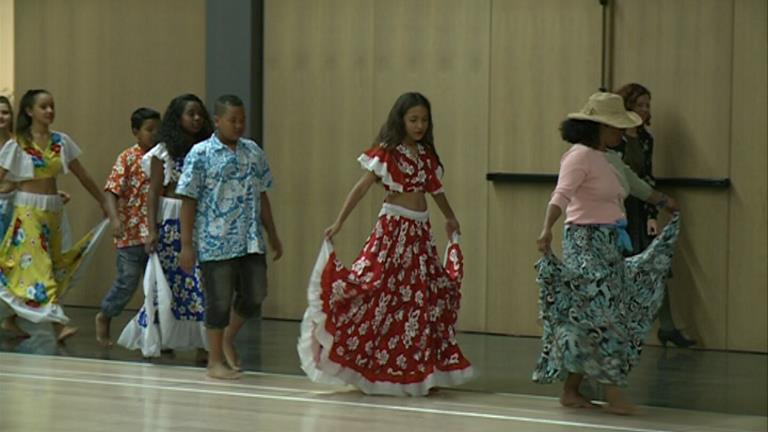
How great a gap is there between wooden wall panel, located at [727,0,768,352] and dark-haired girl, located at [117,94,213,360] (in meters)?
3.45

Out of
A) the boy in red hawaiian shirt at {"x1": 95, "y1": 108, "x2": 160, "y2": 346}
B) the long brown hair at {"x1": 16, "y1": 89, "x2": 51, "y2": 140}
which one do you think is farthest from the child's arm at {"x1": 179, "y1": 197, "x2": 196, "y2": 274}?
the long brown hair at {"x1": 16, "y1": 89, "x2": 51, "y2": 140}

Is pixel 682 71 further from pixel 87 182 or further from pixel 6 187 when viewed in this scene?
pixel 6 187

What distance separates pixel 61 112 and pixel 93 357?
3872mm

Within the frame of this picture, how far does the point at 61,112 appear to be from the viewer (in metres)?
13.6

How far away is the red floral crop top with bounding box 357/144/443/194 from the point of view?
28.6 ft

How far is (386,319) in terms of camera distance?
8719 mm

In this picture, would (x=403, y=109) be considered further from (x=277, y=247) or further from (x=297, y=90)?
(x=297, y=90)

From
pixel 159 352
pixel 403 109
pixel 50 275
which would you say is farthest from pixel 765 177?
pixel 50 275

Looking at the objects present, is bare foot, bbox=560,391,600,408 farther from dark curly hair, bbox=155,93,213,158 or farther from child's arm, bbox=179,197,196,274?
dark curly hair, bbox=155,93,213,158

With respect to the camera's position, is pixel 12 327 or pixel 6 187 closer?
pixel 6 187

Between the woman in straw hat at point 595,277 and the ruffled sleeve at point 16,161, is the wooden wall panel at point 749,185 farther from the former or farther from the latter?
the ruffled sleeve at point 16,161

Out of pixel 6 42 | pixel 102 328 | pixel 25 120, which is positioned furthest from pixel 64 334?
pixel 6 42

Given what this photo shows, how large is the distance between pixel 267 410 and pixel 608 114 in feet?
7.40

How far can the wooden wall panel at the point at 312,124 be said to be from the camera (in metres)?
12.2
